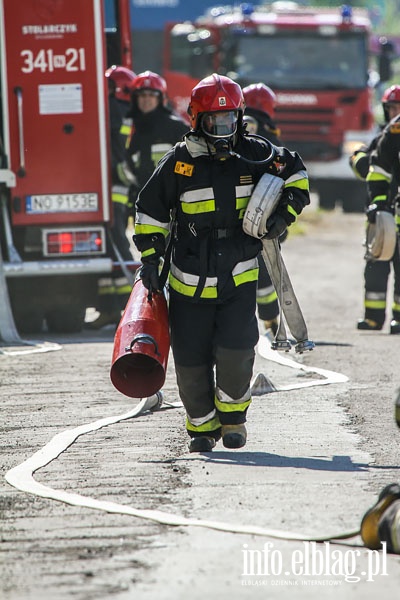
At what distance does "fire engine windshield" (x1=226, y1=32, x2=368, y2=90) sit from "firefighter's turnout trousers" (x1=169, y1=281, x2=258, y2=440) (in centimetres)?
1500

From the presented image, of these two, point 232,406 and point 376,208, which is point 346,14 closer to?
point 376,208

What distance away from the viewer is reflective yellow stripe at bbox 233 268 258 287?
245 inches

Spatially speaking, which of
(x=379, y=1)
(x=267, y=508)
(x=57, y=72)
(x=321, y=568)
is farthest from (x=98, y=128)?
(x=379, y=1)

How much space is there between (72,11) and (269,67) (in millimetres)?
11347

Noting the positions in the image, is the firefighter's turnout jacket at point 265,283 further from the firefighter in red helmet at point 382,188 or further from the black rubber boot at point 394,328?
the black rubber boot at point 394,328

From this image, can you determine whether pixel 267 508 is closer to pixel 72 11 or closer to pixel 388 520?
pixel 388 520

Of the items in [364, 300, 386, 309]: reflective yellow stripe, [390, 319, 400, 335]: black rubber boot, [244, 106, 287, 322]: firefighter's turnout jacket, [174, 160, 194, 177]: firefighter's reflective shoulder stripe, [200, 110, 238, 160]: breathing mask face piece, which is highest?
[200, 110, 238, 160]: breathing mask face piece

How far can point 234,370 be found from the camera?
20.5ft

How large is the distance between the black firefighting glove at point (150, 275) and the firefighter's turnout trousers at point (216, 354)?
0.14m

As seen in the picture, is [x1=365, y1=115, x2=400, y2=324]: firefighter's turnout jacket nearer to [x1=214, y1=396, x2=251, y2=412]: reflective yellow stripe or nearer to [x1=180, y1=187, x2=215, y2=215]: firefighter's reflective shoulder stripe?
[x1=180, y1=187, x2=215, y2=215]: firefighter's reflective shoulder stripe

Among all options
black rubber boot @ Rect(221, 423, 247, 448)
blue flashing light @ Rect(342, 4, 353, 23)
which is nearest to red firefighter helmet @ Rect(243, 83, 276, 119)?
black rubber boot @ Rect(221, 423, 247, 448)

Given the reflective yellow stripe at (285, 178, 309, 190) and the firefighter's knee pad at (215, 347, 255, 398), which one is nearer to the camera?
the firefighter's knee pad at (215, 347, 255, 398)

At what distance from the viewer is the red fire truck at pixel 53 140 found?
10289mm

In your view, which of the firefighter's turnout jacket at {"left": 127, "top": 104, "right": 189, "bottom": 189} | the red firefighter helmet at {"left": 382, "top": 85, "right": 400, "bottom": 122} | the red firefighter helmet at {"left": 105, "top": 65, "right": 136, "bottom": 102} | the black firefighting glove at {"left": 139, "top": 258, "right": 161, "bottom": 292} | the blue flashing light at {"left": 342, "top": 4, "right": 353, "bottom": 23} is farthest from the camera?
the blue flashing light at {"left": 342, "top": 4, "right": 353, "bottom": 23}
